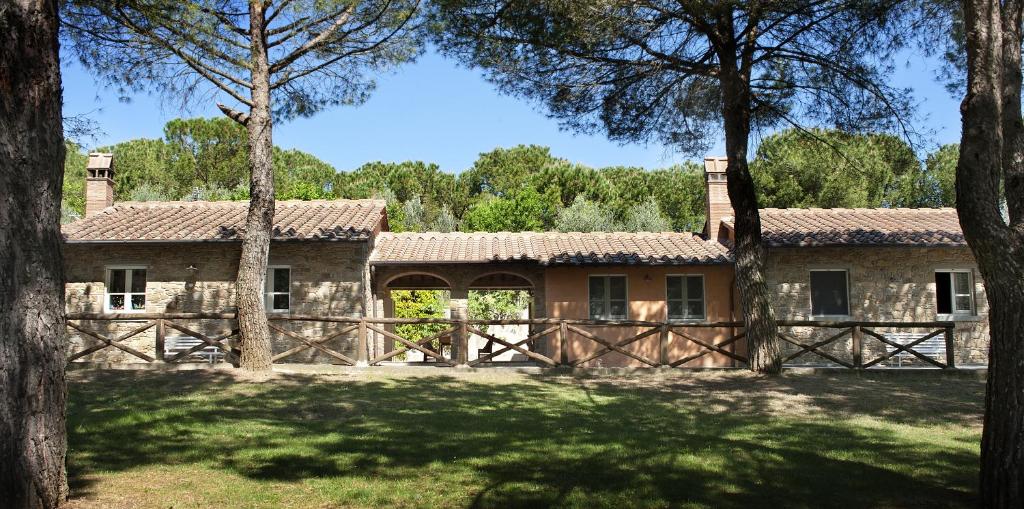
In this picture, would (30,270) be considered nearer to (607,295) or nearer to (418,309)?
(607,295)

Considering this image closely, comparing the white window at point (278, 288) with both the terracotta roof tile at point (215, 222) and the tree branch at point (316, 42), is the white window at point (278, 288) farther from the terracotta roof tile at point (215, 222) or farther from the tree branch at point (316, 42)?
the tree branch at point (316, 42)

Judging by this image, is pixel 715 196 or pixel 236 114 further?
pixel 715 196

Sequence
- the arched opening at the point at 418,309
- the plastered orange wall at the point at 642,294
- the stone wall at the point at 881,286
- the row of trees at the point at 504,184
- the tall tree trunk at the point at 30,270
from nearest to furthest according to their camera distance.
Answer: the tall tree trunk at the point at 30,270
the stone wall at the point at 881,286
the plastered orange wall at the point at 642,294
the arched opening at the point at 418,309
the row of trees at the point at 504,184

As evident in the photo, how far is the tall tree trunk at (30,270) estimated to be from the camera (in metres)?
A: 4.30

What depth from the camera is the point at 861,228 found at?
15828mm

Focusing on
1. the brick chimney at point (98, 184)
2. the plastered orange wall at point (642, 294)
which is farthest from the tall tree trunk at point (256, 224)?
the brick chimney at point (98, 184)

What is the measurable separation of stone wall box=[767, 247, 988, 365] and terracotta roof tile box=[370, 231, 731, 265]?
4.69ft

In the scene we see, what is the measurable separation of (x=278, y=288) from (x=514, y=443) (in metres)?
9.74

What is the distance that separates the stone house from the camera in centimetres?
1494

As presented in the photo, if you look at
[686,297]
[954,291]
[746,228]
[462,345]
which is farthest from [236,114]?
[954,291]

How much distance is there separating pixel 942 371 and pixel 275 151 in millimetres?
27776

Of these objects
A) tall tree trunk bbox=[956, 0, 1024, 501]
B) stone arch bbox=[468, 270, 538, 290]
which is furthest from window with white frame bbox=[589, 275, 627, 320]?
tall tree trunk bbox=[956, 0, 1024, 501]

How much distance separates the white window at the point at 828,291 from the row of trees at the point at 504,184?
7118 mm

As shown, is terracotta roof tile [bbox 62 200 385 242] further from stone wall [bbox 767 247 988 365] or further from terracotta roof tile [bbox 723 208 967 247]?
stone wall [bbox 767 247 988 365]
